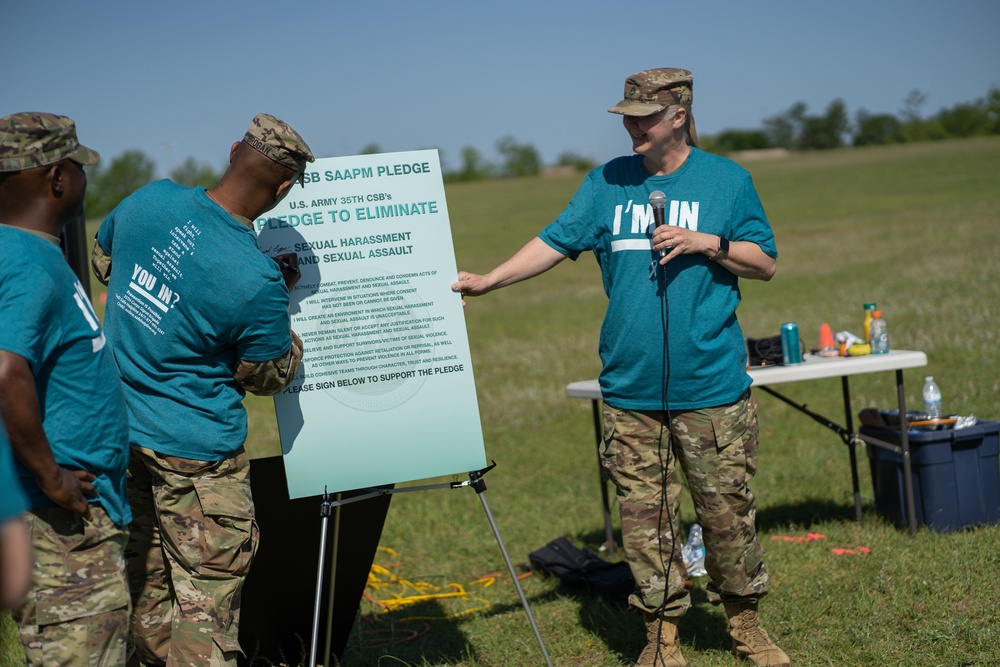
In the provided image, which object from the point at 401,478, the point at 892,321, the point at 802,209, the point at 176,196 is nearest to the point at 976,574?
the point at 401,478

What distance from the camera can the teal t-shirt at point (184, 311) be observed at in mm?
3510

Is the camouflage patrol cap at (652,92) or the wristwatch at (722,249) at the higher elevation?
the camouflage patrol cap at (652,92)

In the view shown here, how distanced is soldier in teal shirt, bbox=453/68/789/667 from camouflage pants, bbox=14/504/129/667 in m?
1.91

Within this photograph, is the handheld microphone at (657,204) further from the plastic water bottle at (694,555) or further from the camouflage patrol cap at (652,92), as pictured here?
the plastic water bottle at (694,555)

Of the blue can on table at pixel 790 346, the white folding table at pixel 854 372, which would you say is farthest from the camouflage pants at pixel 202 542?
the blue can on table at pixel 790 346

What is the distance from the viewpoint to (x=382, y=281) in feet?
14.3

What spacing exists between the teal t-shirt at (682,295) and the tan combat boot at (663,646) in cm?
100

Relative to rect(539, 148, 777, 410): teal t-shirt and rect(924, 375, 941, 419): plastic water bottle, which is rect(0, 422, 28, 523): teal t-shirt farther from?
rect(924, 375, 941, 419): plastic water bottle

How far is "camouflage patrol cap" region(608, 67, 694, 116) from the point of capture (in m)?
4.23

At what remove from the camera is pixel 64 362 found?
9.67 feet

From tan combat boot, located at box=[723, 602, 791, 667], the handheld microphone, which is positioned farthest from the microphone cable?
tan combat boot, located at box=[723, 602, 791, 667]

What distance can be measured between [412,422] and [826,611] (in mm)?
2504

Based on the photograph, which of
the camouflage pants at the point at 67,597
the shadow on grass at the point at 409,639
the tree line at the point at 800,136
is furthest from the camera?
the tree line at the point at 800,136

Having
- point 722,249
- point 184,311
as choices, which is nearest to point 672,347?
point 722,249
